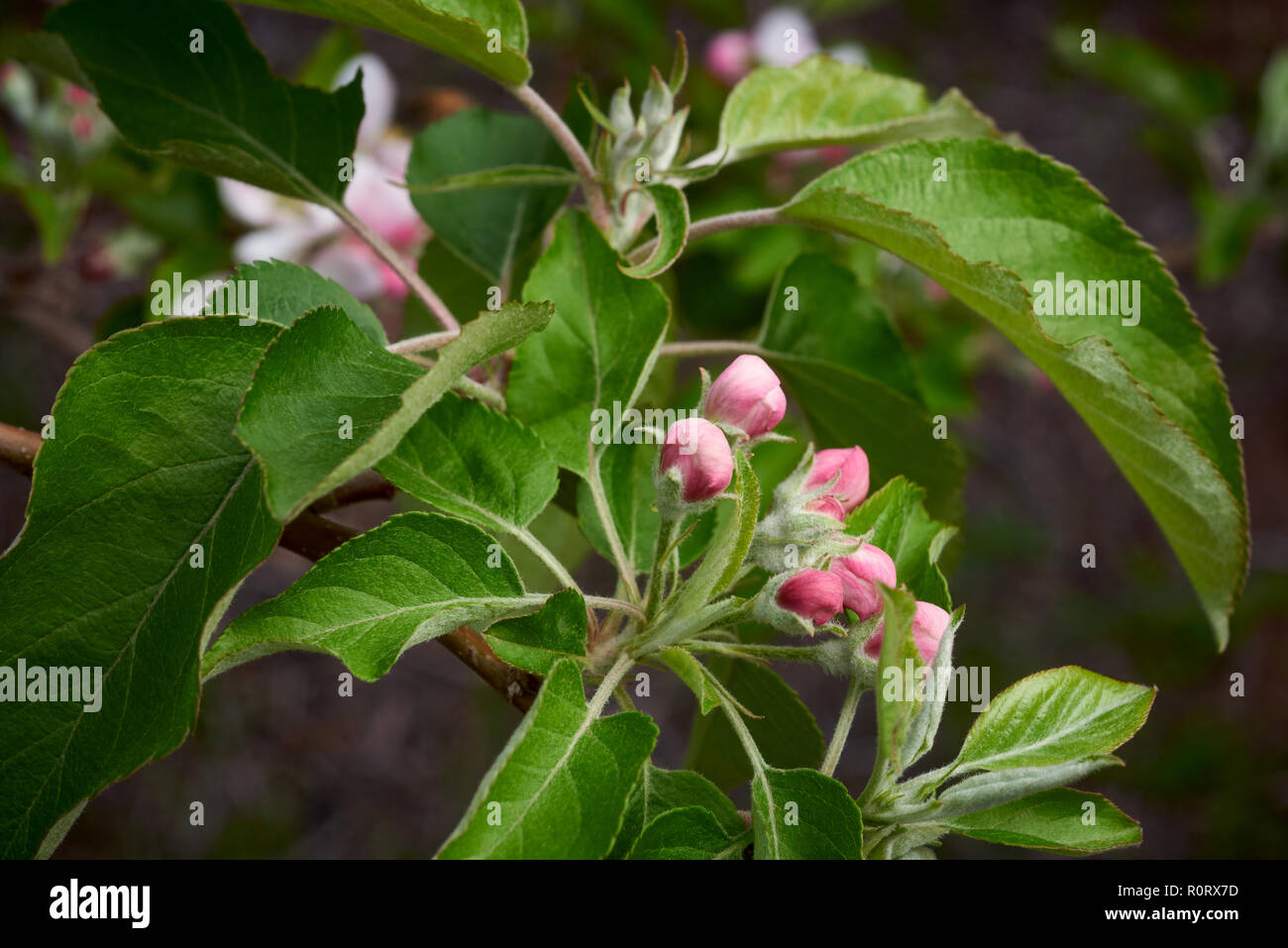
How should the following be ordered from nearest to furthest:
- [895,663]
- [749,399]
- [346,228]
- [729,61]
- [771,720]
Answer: [895,663] → [749,399] → [771,720] → [346,228] → [729,61]

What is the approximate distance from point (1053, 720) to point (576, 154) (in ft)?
1.45

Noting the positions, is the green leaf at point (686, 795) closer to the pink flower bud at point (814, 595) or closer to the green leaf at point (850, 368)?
the pink flower bud at point (814, 595)

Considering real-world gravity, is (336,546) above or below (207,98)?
below

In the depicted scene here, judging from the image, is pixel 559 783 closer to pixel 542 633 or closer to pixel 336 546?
pixel 542 633

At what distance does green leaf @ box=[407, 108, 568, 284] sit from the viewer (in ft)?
2.53

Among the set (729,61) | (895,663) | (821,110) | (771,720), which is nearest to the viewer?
(895,663)

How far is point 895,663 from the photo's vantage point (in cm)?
42

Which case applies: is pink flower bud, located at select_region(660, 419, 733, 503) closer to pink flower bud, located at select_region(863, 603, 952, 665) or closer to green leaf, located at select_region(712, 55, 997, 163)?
pink flower bud, located at select_region(863, 603, 952, 665)

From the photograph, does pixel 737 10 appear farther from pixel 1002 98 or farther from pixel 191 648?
pixel 1002 98

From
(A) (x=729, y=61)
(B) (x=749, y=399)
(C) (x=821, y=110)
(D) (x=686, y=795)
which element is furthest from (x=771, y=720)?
(A) (x=729, y=61)

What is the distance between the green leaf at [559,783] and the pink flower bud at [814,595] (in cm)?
9

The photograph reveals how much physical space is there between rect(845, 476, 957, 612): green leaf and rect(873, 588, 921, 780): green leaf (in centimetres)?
13

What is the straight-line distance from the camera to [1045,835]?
50 centimetres
